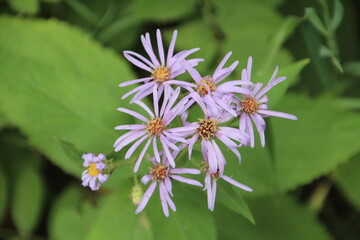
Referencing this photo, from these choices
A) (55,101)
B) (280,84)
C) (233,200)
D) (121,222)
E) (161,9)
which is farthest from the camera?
(161,9)

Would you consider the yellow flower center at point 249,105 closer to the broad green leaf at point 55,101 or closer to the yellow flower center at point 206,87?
the yellow flower center at point 206,87

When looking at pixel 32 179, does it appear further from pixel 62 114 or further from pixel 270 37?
pixel 270 37

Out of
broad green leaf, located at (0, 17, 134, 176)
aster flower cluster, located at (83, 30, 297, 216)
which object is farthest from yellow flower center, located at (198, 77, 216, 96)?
broad green leaf, located at (0, 17, 134, 176)

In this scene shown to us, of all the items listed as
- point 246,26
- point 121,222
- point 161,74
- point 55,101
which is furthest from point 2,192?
point 246,26

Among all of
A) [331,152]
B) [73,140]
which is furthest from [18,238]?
[331,152]

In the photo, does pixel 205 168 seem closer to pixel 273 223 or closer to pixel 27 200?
pixel 273 223

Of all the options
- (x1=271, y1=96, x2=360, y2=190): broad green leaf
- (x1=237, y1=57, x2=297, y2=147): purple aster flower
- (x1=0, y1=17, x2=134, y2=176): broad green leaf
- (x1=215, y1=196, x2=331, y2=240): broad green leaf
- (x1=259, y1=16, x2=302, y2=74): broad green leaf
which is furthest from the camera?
(x1=215, y1=196, x2=331, y2=240): broad green leaf

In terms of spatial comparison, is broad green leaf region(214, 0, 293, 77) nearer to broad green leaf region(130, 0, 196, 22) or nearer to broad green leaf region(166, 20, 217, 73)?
broad green leaf region(166, 20, 217, 73)

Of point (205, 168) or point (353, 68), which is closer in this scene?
point (205, 168)
